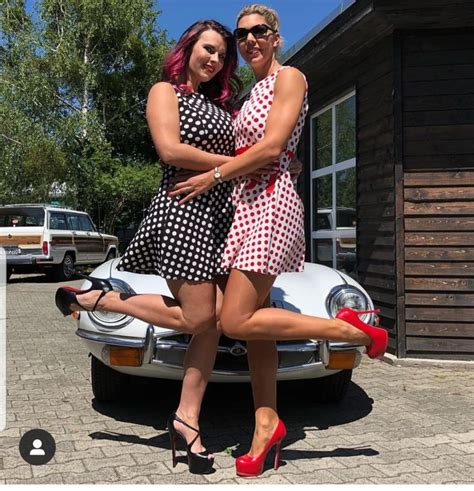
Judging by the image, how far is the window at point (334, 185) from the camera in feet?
22.2

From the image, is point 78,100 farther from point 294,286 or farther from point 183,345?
point 183,345

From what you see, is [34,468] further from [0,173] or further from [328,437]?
[0,173]

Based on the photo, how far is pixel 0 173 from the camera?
22750 millimetres

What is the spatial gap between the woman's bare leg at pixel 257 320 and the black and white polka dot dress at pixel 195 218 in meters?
0.17

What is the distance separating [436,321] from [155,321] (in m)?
3.41

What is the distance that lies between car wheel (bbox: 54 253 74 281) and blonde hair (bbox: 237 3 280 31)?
497 inches

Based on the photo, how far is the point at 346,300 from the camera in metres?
3.47

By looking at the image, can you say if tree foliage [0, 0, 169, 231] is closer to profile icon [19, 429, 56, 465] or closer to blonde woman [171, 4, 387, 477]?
profile icon [19, 429, 56, 465]

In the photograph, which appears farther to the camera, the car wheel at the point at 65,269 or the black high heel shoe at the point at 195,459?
the car wheel at the point at 65,269

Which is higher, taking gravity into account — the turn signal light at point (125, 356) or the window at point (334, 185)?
the window at point (334, 185)

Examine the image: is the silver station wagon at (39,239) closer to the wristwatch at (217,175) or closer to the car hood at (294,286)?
the car hood at (294,286)

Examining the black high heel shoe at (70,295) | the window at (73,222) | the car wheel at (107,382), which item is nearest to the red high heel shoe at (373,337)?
the black high heel shoe at (70,295)

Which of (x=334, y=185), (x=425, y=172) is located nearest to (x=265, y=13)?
(x=425, y=172)

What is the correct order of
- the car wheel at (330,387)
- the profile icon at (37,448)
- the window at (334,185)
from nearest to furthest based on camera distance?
1. the profile icon at (37,448)
2. the car wheel at (330,387)
3. the window at (334,185)
